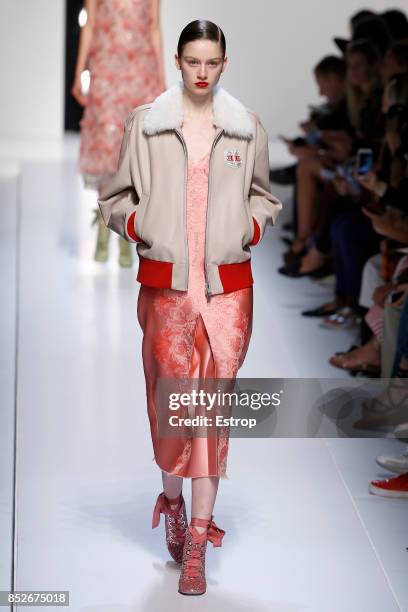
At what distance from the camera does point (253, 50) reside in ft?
32.5

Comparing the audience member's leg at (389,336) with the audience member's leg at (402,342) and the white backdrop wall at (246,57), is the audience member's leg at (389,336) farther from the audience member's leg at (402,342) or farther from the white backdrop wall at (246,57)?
the white backdrop wall at (246,57)

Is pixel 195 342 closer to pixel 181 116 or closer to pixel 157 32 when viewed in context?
pixel 181 116

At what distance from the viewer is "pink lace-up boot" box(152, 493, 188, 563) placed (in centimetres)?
322

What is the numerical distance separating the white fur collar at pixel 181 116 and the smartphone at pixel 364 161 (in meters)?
2.05

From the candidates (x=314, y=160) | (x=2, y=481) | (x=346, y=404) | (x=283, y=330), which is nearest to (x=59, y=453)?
(x=2, y=481)

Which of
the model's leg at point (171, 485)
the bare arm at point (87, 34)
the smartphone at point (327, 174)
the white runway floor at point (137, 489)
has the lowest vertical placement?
the white runway floor at point (137, 489)

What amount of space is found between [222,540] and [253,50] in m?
6.87

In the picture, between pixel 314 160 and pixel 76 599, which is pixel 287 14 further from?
pixel 76 599

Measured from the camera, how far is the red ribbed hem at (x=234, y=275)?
9.89ft

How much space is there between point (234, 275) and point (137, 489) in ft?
3.04

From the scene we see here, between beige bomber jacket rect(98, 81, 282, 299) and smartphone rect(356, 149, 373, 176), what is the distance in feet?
6.74

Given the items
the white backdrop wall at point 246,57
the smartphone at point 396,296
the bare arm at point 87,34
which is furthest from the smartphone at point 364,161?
the white backdrop wall at point 246,57

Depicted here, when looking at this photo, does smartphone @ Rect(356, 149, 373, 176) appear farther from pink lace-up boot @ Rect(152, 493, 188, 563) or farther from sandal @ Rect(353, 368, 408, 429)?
pink lace-up boot @ Rect(152, 493, 188, 563)

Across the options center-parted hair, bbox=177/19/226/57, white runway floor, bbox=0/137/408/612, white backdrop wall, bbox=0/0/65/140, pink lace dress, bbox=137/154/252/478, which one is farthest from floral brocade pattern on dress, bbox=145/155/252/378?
white backdrop wall, bbox=0/0/65/140
